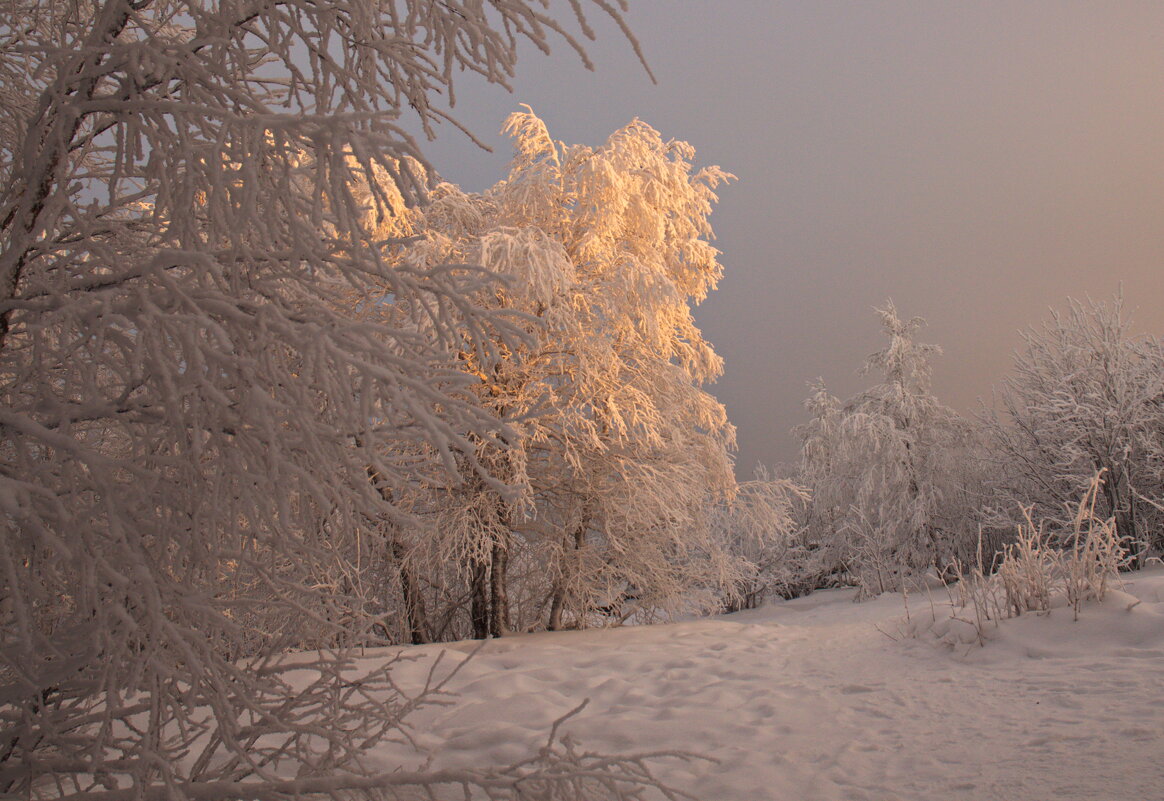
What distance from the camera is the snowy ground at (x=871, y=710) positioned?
9.82 ft

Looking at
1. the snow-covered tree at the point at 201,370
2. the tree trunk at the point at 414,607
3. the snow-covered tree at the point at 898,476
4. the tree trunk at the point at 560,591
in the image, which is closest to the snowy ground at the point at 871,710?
the snow-covered tree at the point at 201,370

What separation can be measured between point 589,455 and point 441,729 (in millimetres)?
4811

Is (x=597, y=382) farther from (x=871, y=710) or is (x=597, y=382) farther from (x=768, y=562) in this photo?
(x=768, y=562)

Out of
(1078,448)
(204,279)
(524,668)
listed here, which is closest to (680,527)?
(524,668)

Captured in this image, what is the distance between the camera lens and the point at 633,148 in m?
8.72

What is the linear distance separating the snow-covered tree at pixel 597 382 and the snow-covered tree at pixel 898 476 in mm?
6054

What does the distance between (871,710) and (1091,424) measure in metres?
9.36

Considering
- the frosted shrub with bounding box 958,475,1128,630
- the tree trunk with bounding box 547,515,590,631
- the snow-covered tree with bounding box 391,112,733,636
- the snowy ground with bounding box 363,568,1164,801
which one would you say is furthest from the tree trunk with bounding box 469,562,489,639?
the frosted shrub with bounding box 958,475,1128,630

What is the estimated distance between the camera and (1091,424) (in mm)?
11109

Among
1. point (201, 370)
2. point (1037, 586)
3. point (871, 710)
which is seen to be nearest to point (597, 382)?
point (1037, 586)

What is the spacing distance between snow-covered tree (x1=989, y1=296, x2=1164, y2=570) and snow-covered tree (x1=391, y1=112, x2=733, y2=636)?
17.8ft

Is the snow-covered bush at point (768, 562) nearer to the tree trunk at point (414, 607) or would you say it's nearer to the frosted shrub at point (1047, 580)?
the tree trunk at point (414, 607)

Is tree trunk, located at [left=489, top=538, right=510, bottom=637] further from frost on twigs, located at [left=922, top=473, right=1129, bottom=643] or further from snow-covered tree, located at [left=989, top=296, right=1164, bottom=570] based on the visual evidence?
snow-covered tree, located at [left=989, top=296, right=1164, bottom=570]

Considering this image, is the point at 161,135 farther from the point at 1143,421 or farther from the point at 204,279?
the point at 1143,421
